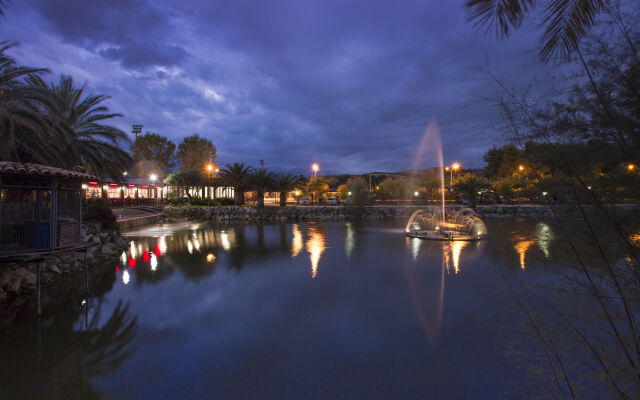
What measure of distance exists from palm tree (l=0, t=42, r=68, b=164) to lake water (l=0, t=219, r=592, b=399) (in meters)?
5.05

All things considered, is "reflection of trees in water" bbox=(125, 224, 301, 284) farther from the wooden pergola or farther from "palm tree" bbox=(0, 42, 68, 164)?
"palm tree" bbox=(0, 42, 68, 164)

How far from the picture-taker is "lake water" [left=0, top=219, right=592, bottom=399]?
480 centimetres

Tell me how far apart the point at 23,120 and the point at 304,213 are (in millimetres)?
27104

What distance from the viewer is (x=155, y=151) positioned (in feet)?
193

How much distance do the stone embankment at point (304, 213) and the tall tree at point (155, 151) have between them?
26.4m

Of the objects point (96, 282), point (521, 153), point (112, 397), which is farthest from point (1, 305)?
point (521, 153)

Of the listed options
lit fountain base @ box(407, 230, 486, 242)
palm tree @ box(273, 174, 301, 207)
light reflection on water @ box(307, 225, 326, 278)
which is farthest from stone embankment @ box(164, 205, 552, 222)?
lit fountain base @ box(407, 230, 486, 242)

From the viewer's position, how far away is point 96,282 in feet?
34.1

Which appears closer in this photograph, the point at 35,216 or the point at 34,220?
the point at 34,220

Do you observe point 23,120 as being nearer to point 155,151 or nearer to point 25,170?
point 25,170

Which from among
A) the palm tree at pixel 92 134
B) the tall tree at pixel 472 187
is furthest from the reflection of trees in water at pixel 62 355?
the tall tree at pixel 472 187

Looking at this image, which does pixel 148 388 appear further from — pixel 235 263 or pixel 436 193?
pixel 436 193

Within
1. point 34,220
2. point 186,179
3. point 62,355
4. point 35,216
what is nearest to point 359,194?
point 186,179

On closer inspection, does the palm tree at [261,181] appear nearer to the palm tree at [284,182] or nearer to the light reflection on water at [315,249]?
the palm tree at [284,182]
